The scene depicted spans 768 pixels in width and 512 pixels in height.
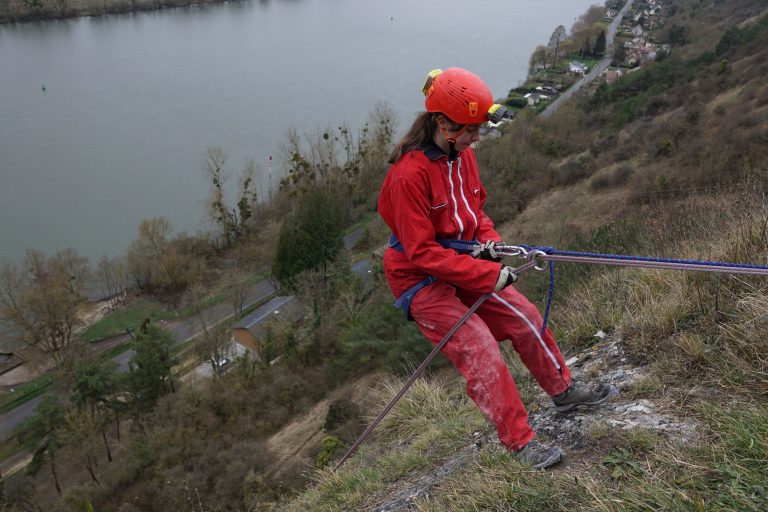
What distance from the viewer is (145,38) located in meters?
44.5

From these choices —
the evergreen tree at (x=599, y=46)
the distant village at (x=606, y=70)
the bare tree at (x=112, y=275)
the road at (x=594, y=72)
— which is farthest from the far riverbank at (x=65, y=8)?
the evergreen tree at (x=599, y=46)

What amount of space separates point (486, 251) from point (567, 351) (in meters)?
1.49

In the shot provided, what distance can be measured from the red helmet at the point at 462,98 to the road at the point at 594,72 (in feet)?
114

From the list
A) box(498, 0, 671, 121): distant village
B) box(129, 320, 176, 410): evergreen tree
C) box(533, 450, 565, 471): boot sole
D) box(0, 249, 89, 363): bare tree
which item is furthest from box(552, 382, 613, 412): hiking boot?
box(498, 0, 671, 121): distant village

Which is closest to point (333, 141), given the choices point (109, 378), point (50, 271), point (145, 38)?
point (50, 271)

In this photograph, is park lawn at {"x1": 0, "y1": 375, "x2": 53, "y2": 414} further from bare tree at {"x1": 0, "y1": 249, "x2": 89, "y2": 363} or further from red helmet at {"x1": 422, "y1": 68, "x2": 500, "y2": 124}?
A: red helmet at {"x1": 422, "y1": 68, "x2": 500, "y2": 124}

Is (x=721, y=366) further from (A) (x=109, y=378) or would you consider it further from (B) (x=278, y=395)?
(A) (x=109, y=378)

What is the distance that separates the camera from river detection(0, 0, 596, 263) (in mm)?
25914

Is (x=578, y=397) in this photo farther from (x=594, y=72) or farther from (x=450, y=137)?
(x=594, y=72)

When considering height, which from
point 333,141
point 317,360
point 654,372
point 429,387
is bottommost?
point 317,360

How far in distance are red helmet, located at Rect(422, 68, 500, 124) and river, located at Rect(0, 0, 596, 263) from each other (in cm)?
2605

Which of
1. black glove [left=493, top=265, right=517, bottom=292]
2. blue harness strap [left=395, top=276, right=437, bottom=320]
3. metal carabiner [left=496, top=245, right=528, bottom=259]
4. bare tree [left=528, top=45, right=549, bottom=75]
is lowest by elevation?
bare tree [left=528, top=45, right=549, bottom=75]

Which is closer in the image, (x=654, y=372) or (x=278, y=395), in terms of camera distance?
(x=654, y=372)

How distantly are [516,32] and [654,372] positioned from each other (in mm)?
58305
